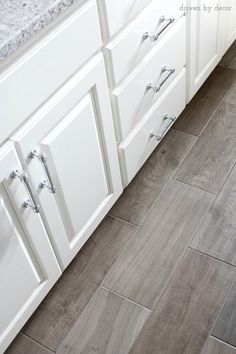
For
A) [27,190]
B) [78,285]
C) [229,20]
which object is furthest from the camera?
[229,20]

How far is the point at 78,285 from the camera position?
4.64 ft

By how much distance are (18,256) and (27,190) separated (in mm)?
192

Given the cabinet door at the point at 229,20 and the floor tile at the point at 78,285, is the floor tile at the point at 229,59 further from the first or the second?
the floor tile at the point at 78,285

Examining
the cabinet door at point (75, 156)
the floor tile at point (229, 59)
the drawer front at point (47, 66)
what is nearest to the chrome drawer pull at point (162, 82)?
the cabinet door at point (75, 156)

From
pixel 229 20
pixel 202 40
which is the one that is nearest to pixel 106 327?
pixel 202 40

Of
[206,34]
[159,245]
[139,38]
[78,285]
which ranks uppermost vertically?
[206,34]

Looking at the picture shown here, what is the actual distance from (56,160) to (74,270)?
48 cm

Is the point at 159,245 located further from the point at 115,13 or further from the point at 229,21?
the point at 229,21

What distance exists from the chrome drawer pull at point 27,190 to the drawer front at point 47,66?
0.09 meters

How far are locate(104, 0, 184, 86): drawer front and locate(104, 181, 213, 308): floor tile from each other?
20.8 inches

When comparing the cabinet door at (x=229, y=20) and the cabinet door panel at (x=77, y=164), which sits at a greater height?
the cabinet door at (x=229, y=20)

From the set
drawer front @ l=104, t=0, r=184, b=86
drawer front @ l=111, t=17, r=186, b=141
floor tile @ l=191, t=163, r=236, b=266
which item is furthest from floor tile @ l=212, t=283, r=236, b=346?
drawer front @ l=104, t=0, r=184, b=86

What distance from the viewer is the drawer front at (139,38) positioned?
1171 mm

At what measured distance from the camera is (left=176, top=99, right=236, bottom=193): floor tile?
166cm
